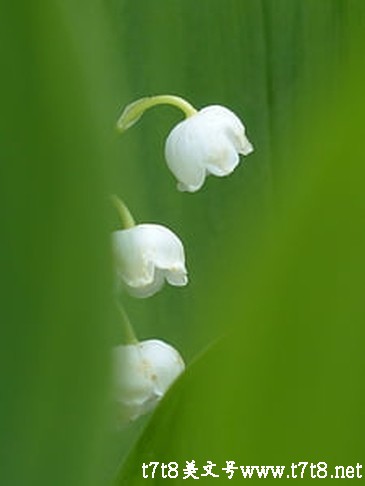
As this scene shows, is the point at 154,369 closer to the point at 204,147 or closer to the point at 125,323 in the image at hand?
the point at 204,147

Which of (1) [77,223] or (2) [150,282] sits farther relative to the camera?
(2) [150,282]

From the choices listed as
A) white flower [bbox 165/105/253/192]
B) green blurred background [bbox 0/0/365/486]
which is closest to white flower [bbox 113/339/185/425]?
white flower [bbox 165/105/253/192]

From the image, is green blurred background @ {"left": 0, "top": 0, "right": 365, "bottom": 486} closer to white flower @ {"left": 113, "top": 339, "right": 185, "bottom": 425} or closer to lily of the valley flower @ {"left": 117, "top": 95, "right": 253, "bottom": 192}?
white flower @ {"left": 113, "top": 339, "right": 185, "bottom": 425}

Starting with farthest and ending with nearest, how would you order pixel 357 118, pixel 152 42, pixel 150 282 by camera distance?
1. pixel 152 42
2. pixel 150 282
3. pixel 357 118

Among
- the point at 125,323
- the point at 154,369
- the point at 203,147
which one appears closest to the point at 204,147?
the point at 203,147

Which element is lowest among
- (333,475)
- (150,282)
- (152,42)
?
(333,475)

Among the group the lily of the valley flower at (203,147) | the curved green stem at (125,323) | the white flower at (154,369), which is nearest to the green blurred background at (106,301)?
the curved green stem at (125,323)

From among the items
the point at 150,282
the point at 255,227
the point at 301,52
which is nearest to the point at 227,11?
the point at 301,52

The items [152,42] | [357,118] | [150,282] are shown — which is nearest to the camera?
[357,118]

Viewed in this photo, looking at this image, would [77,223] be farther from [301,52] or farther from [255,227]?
[301,52]
